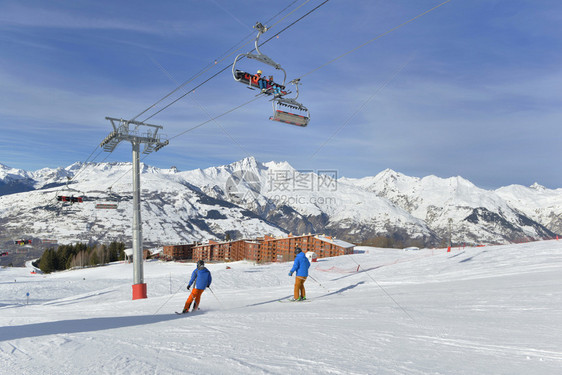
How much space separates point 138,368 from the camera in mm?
4457

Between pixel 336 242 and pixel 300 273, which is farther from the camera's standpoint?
pixel 336 242

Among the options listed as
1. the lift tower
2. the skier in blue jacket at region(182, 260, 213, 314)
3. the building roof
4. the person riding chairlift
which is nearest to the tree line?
the building roof

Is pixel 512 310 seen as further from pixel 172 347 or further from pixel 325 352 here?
pixel 172 347

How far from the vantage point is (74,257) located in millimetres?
122688

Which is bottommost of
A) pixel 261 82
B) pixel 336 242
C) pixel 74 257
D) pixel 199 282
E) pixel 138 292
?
pixel 74 257

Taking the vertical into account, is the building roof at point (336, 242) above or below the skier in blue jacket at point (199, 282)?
below

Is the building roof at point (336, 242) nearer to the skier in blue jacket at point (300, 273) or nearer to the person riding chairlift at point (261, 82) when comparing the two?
the skier in blue jacket at point (300, 273)

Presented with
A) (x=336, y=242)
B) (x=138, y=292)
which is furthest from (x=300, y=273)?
(x=336, y=242)

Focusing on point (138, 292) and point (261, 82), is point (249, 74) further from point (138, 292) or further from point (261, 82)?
point (138, 292)

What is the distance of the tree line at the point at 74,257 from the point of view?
119250 mm

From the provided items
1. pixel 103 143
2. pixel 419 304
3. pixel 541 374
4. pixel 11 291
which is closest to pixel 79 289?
pixel 11 291

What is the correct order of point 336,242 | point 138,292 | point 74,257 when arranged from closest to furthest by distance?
point 138,292, point 336,242, point 74,257

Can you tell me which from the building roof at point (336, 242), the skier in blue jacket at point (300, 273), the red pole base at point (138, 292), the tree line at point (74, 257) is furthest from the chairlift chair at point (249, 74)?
the tree line at point (74, 257)

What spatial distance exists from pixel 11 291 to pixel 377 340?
53615 millimetres
